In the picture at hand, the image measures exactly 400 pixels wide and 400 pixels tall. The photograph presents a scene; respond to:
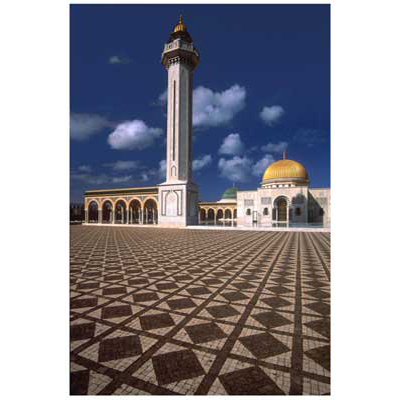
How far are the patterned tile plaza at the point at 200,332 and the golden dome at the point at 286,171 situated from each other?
982 inches

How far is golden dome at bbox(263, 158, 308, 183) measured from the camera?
1079 inches

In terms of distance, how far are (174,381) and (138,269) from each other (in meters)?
3.38

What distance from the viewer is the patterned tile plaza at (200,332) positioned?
158 cm

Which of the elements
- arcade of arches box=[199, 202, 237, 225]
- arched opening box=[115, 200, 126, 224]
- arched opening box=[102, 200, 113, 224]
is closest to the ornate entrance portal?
arcade of arches box=[199, 202, 237, 225]

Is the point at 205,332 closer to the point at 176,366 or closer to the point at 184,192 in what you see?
the point at 176,366

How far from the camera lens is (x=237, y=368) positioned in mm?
1706

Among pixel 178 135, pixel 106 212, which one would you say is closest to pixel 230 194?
pixel 106 212

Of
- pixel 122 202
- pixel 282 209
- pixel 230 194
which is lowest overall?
pixel 282 209

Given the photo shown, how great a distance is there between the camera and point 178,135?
19594mm

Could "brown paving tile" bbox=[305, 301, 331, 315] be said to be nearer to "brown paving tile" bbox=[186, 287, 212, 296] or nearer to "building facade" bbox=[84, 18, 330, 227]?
"brown paving tile" bbox=[186, 287, 212, 296]

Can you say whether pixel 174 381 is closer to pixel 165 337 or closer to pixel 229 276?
pixel 165 337

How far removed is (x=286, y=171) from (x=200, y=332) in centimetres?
2813

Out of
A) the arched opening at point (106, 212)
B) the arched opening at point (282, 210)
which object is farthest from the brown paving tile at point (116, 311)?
the arched opening at point (106, 212)

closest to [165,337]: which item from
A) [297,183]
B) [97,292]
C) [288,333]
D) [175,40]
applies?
[288,333]
